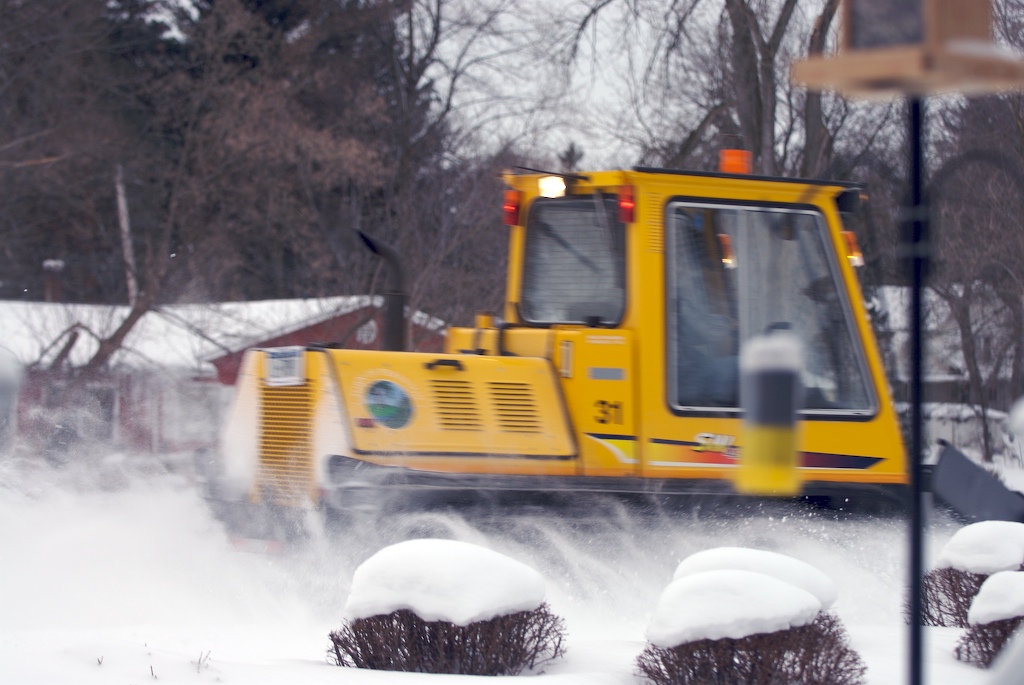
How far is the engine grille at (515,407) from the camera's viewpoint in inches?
243

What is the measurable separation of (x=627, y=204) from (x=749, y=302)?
0.86 meters

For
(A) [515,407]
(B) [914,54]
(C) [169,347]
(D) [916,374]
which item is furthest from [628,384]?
(C) [169,347]

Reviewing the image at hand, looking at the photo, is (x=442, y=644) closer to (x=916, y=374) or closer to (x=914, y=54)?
(x=916, y=374)

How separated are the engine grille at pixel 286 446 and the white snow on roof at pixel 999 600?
3.31 metres

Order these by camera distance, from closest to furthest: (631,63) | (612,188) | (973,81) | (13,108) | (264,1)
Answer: (973,81) → (612,188) → (631,63) → (13,108) → (264,1)

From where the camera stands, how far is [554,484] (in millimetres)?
6090

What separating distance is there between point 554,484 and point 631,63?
29.7ft

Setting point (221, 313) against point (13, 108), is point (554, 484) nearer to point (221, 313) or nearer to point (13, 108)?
point (221, 313)

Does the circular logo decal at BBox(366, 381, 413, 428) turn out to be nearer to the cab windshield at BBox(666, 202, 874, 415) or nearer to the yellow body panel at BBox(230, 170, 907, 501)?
the yellow body panel at BBox(230, 170, 907, 501)

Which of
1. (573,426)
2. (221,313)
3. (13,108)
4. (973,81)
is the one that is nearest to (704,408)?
(573,426)

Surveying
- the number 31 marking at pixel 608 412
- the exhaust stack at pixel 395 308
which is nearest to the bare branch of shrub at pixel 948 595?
the number 31 marking at pixel 608 412

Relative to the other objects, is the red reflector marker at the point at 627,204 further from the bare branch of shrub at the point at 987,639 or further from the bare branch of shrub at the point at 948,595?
the bare branch of shrub at the point at 987,639

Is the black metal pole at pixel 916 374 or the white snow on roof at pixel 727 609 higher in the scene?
the black metal pole at pixel 916 374

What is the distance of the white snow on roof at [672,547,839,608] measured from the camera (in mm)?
4805
